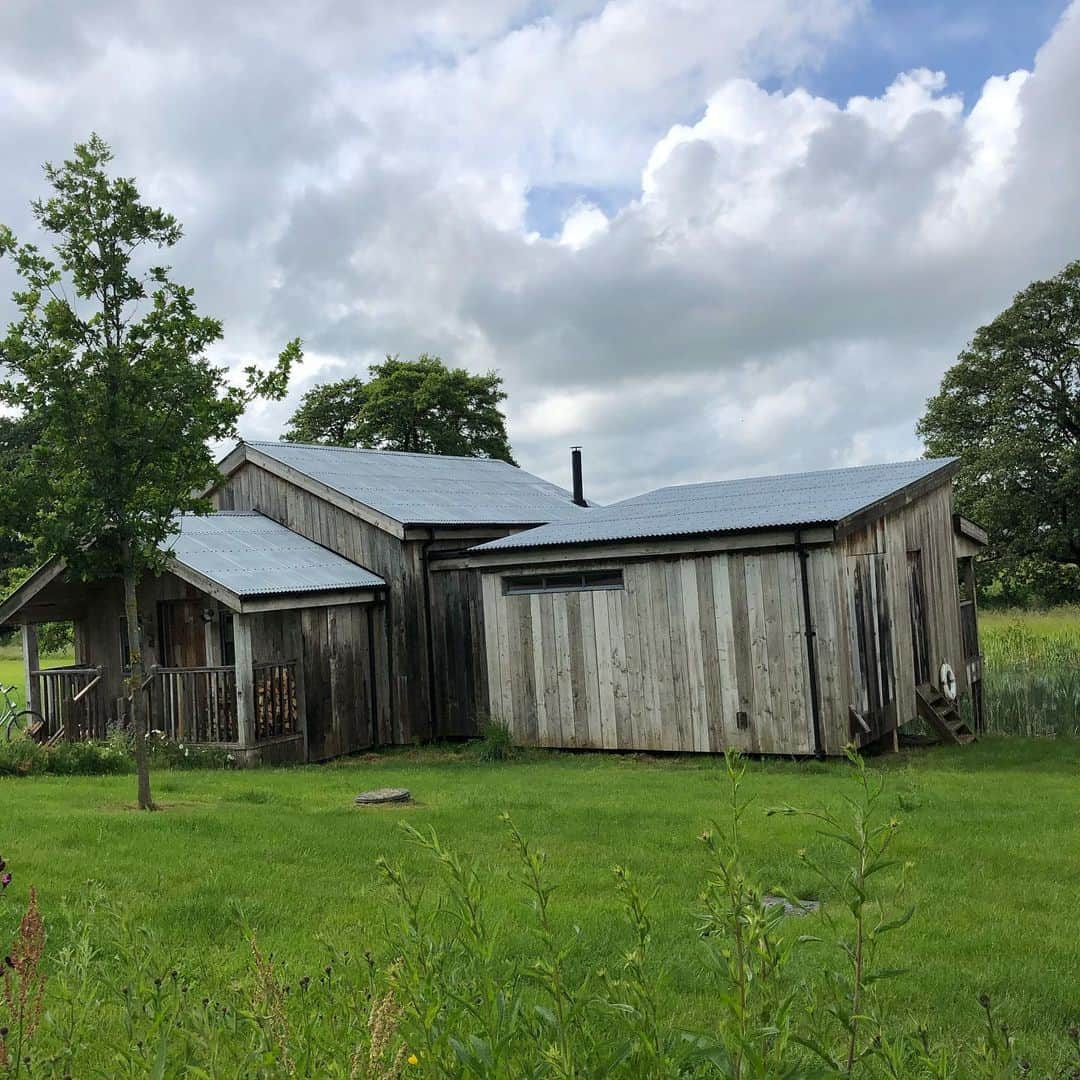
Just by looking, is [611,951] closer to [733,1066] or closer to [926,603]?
[733,1066]

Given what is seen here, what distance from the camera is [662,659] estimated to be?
607 inches

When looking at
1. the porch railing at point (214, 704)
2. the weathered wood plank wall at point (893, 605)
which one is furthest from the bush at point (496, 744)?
the weathered wood plank wall at point (893, 605)

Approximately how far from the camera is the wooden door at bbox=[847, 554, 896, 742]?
572 inches

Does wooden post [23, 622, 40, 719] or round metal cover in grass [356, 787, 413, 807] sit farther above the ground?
wooden post [23, 622, 40, 719]

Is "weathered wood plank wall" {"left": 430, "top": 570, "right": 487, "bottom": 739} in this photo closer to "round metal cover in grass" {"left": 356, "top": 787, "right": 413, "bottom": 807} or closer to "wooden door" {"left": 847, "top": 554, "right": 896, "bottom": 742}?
"wooden door" {"left": 847, "top": 554, "right": 896, "bottom": 742}

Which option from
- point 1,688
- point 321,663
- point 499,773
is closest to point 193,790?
point 499,773

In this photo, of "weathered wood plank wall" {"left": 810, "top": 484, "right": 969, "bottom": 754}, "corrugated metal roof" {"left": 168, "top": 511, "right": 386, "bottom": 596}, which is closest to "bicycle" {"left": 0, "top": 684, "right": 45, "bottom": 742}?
"corrugated metal roof" {"left": 168, "top": 511, "right": 386, "bottom": 596}

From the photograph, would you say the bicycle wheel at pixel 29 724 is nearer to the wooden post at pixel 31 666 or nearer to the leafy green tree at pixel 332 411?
the wooden post at pixel 31 666

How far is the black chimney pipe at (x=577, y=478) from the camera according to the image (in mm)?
23297

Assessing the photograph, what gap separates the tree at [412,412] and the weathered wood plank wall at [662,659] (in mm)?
26192

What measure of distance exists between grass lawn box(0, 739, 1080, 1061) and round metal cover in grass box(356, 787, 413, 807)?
12.1 inches

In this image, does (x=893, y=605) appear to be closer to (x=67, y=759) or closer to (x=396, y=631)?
(x=396, y=631)

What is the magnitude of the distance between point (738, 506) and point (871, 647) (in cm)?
280

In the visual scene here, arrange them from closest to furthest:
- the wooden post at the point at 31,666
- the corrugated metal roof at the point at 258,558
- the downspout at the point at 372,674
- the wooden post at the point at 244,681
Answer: the wooden post at the point at 244,681, the corrugated metal roof at the point at 258,558, the wooden post at the point at 31,666, the downspout at the point at 372,674
